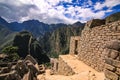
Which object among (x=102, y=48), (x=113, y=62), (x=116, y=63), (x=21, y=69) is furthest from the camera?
(x=21, y=69)

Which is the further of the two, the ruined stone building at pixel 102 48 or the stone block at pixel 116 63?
the ruined stone building at pixel 102 48

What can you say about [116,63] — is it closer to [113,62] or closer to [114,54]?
[113,62]

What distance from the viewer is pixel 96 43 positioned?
944 cm

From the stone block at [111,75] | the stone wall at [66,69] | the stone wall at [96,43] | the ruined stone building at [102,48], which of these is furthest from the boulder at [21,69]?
the stone block at [111,75]

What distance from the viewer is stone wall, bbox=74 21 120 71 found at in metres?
7.93

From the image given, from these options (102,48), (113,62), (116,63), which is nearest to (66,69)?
(102,48)

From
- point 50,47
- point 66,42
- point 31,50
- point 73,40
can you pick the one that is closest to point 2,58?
point 73,40

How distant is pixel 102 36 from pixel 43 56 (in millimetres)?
72742

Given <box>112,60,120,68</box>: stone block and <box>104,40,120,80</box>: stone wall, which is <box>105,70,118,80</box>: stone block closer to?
<box>104,40,120,80</box>: stone wall

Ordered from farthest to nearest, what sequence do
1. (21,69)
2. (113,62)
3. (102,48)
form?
(21,69)
(102,48)
(113,62)

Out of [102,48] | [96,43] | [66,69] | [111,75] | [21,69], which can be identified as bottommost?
[21,69]

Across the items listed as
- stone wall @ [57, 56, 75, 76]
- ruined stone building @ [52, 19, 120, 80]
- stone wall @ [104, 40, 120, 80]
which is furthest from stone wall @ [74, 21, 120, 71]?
stone wall @ [104, 40, 120, 80]

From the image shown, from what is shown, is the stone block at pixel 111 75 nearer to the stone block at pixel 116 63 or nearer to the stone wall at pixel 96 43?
the stone block at pixel 116 63

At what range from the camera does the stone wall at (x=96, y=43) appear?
793 centimetres
